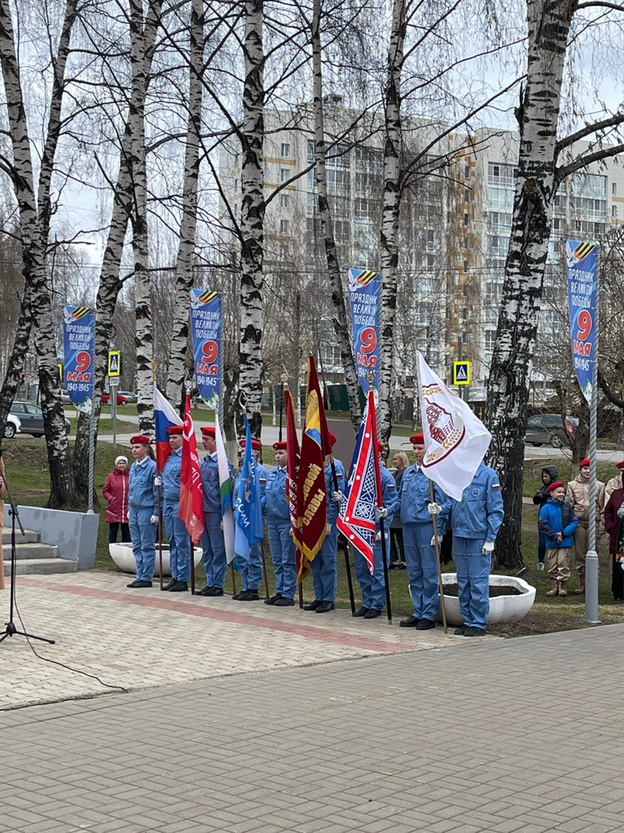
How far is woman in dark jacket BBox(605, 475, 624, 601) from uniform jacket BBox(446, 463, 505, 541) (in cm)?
389

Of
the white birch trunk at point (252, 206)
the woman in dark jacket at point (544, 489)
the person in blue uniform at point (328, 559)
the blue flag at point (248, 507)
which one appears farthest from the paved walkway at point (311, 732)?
the white birch trunk at point (252, 206)

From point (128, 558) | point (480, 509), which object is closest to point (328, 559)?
point (480, 509)

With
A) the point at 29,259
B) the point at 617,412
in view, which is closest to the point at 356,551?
the point at 29,259

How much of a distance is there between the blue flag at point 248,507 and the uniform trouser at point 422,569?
84.1 inches

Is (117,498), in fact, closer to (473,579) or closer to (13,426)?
(473,579)

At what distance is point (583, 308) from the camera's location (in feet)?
42.1

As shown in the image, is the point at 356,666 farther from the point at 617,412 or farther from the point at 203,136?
the point at 617,412

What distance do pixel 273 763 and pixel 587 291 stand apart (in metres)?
7.80

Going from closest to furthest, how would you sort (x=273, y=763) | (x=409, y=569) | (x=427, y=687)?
(x=273, y=763) → (x=427, y=687) → (x=409, y=569)

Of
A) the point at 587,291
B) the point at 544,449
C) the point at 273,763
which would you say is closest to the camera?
the point at 273,763

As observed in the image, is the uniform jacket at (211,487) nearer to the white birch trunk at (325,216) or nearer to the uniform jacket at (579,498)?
the uniform jacket at (579,498)

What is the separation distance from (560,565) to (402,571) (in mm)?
3049

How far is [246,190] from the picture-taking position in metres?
17.7

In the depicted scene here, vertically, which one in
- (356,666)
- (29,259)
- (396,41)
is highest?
(396,41)
